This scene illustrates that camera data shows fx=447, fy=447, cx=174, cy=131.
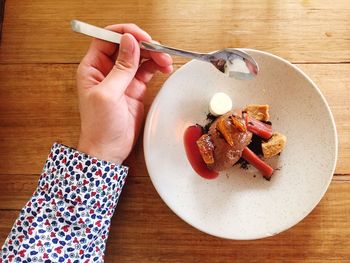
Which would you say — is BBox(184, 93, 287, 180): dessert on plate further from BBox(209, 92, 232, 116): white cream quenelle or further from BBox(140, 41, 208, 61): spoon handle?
BBox(140, 41, 208, 61): spoon handle

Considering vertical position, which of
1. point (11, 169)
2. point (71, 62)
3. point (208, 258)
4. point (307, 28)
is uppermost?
point (307, 28)

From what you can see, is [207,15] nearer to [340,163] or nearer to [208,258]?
[340,163]

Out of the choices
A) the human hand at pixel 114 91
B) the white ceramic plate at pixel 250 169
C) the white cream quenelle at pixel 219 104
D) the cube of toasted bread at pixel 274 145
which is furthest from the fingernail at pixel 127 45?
the cube of toasted bread at pixel 274 145

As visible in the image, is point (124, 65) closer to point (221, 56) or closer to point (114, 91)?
point (114, 91)

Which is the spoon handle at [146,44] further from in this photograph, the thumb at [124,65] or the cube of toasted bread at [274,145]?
the cube of toasted bread at [274,145]

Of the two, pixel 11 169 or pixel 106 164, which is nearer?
pixel 106 164

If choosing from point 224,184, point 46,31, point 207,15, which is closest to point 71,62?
point 46,31

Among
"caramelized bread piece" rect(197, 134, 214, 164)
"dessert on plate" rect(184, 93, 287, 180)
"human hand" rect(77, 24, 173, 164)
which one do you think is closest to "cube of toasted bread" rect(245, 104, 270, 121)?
"dessert on plate" rect(184, 93, 287, 180)
